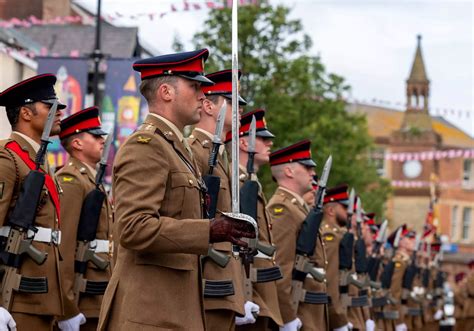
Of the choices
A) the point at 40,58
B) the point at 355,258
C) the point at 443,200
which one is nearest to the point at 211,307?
the point at 355,258

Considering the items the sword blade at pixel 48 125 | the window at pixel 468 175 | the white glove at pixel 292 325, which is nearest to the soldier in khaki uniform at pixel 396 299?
the white glove at pixel 292 325

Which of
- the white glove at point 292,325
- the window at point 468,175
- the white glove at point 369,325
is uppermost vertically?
the window at point 468,175

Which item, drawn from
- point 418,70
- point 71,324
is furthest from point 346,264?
point 418,70

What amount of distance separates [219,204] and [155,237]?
193cm

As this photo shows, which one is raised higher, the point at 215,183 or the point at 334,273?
the point at 215,183

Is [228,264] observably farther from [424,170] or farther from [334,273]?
[424,170]

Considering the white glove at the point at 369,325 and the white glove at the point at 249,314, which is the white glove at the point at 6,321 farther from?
the white glove at the point at 369,325

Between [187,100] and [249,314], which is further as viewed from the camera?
[249,314]

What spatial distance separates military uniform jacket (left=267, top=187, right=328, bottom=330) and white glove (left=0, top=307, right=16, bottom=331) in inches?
135

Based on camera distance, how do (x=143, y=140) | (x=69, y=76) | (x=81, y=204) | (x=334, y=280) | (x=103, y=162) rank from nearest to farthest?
(x=143, y=140) < (x=81, y=204) < (x=103, y=162) < (x=334, y=280) < (x=69, y=76)

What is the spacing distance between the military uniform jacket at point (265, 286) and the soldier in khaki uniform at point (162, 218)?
3010 mm

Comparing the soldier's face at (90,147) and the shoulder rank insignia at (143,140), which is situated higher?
the soldier's face at (90,147)

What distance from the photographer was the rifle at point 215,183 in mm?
8328

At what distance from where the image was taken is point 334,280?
1366 cm
